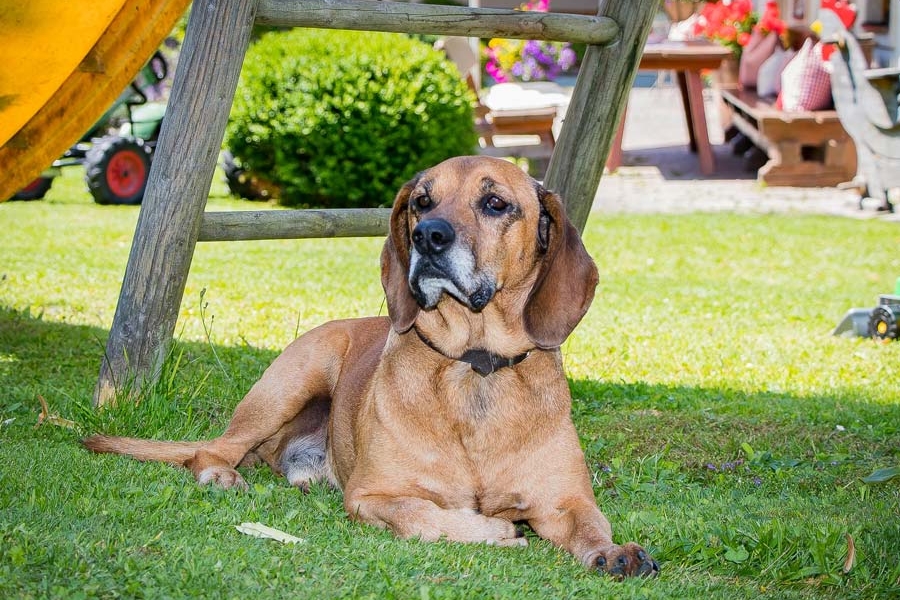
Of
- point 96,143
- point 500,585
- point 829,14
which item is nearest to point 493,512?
point 500,585

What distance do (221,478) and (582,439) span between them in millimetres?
1781

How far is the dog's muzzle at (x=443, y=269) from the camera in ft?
12.1

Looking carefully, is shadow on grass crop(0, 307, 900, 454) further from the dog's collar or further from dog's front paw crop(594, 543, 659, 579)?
dog's front paw crop(594, 543, 659, 579)

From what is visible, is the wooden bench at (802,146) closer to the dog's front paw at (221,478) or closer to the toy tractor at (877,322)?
the toy tractor at (877,322)

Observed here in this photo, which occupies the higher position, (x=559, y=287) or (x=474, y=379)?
(x=559, y=287)

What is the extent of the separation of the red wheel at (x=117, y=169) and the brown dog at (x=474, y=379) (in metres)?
9.20

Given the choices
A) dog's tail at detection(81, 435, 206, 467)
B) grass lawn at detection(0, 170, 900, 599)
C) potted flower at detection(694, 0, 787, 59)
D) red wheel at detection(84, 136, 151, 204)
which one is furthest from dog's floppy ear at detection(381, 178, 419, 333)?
potted flower at detection(694, 0, 787, 59)

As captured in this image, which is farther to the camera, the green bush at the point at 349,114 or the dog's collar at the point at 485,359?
the green bush at the point at 349,114

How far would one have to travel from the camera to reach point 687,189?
14.7 meters

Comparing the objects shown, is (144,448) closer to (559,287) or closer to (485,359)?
(485,359)

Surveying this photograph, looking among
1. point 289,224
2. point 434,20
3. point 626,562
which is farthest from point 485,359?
point 434,20

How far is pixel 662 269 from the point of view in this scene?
1023cm

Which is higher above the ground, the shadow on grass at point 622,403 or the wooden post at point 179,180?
the wooden post at point 179,180

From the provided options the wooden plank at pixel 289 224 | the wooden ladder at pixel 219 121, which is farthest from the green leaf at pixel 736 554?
the wooden ladder at pixel 219 121
